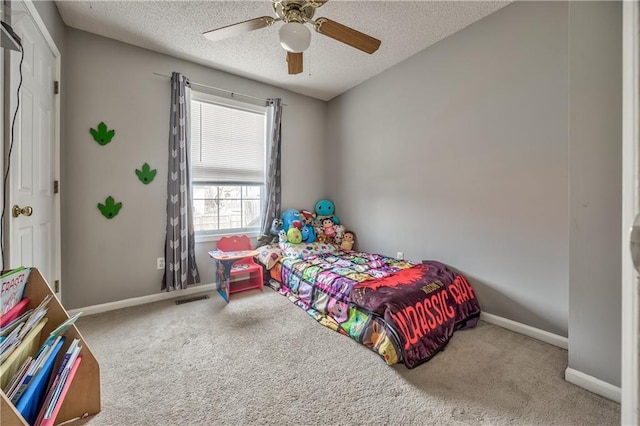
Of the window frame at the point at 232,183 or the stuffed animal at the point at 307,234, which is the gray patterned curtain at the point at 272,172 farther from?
the stuffed animal at the point at 307,234

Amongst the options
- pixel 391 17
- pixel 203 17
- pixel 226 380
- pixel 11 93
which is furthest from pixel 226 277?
pixel 391 17

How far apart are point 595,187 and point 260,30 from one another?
2693 mm

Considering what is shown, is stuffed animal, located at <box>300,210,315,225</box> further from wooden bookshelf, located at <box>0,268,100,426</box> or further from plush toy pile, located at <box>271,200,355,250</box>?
wooden bookshelf, located at <box>0,268,100,426</box>

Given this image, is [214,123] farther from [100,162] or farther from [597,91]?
[597,91]

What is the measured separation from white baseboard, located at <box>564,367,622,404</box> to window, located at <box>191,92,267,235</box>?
124 inches

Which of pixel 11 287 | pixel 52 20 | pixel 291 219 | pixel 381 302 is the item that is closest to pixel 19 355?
pixel 11 287

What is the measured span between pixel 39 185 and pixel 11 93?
0.69 metres

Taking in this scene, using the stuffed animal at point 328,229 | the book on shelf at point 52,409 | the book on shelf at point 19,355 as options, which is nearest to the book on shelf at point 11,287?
the book on shelf at point 19,355

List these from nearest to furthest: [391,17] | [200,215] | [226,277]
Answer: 1. [391,17]
2. [226,277]
3. [200,215]

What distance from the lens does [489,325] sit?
86.8 inches

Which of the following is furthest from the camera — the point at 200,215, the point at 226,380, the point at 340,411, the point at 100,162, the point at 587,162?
the point at 200,215

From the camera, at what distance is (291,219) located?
11.4ft

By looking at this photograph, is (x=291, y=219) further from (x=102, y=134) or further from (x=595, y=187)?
(x=595, y=187)

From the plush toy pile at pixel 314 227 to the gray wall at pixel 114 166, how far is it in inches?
41.4
